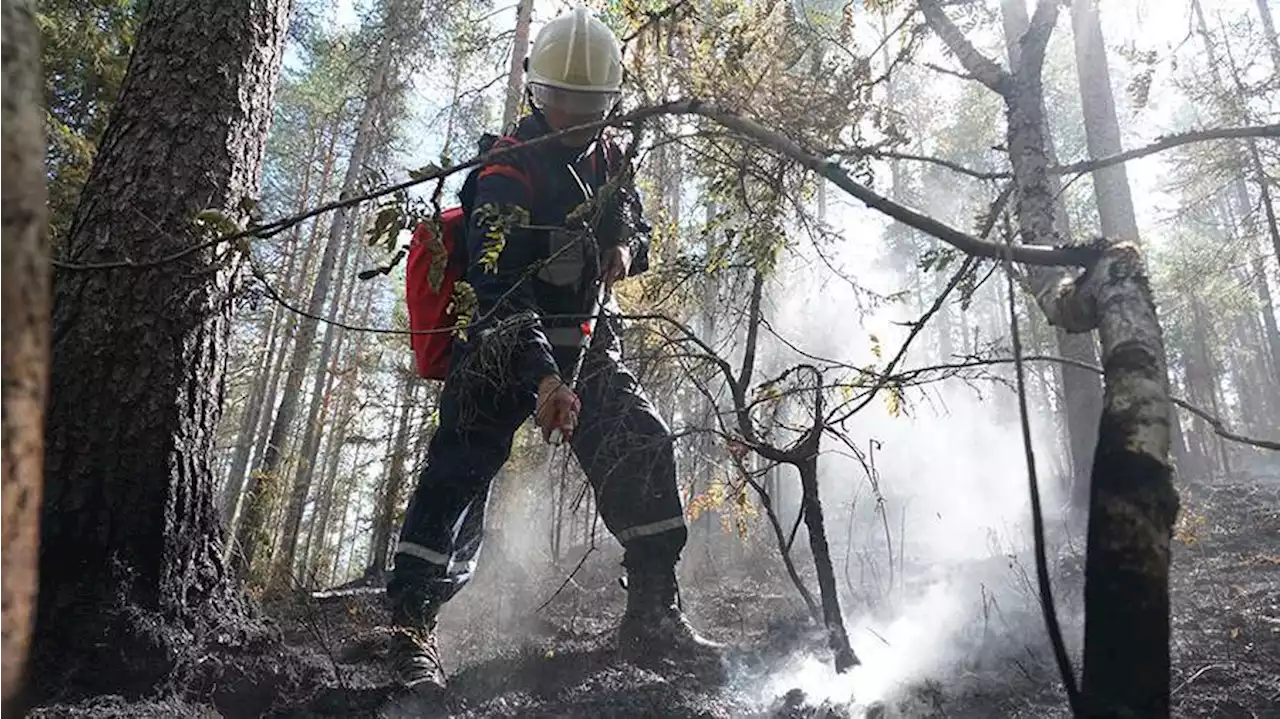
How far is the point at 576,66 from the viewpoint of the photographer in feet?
10.2

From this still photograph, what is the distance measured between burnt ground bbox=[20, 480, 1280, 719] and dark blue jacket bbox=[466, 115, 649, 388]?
45.9 inches

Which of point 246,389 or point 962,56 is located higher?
point 246,389

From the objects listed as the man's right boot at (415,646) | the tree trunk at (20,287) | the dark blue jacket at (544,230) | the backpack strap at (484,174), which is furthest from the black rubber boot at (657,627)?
the tree trunk at (20,287)

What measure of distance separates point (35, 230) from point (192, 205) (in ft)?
8.20

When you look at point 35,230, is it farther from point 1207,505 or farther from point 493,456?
point 1207,505

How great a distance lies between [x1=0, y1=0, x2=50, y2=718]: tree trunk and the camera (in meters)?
0.49

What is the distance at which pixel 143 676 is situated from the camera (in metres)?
2.24

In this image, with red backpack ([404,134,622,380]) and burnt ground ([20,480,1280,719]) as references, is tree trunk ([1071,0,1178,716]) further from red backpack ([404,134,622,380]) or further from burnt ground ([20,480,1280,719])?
red backpack ([404,134,622,380])

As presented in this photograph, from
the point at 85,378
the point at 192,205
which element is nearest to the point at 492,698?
the point at 85,378

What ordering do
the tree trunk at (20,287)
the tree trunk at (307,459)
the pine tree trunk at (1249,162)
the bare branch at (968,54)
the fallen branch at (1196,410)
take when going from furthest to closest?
the tree trunk at (307,459), the pine tree trunk at (1249,162), the bare branch at (968,54), the fallen branch at (1196,410), the tree trunk at (20,287)

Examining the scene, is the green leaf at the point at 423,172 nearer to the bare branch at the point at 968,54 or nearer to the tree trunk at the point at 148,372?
the tree trunk at the point at 148,372

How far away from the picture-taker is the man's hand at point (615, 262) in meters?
3.14

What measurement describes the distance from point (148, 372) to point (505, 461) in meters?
1.32

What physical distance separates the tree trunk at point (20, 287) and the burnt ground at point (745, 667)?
197 centimetres
